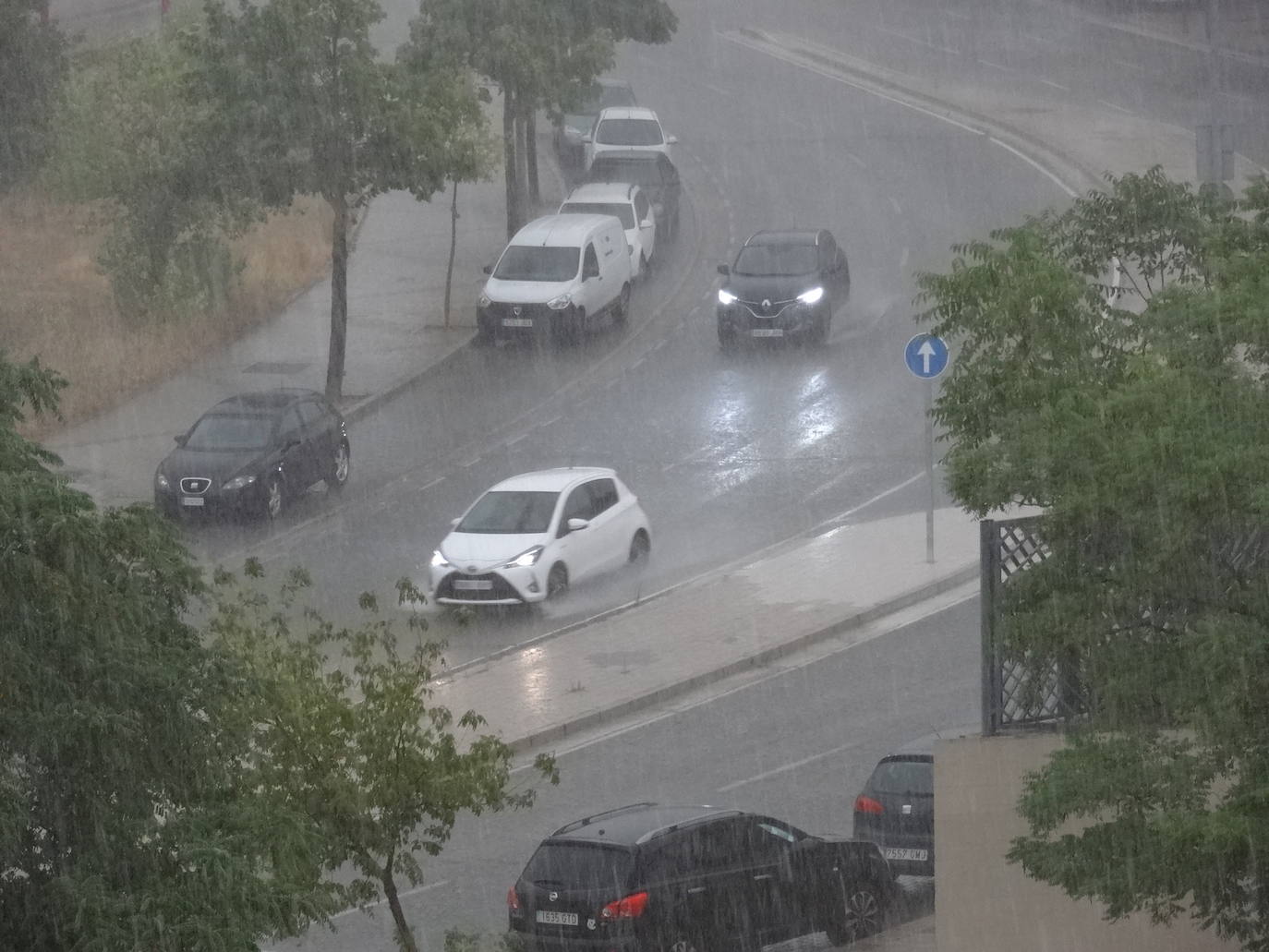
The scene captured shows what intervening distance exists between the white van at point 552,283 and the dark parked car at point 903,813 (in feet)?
60.6

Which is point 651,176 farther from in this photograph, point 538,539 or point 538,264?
point 538,539

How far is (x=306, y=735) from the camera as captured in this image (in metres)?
11.0

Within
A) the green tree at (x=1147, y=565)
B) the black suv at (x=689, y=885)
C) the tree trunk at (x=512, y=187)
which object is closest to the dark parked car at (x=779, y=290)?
the tree trunk at (x=512, y=187)

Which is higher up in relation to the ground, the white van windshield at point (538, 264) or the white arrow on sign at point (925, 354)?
the white arrow on sign at point (925, 354)

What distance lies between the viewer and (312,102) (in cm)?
2872

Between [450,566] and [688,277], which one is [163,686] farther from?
[688,277]

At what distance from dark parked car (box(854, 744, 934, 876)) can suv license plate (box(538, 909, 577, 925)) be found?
3016 mm

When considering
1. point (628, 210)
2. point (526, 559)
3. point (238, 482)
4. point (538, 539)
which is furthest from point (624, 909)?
point (628, 210)

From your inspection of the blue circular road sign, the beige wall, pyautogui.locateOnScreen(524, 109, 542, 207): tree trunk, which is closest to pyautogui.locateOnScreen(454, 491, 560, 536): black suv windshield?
the blue circular road sign

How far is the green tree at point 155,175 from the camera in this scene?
2952cm

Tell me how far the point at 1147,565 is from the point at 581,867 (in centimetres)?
589

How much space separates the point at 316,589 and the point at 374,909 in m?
8.43

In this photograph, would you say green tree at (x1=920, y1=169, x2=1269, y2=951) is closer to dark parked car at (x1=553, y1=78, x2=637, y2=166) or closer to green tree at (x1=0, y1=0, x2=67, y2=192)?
green tree at (x1=0, y1=0, x2=67, y2=192)

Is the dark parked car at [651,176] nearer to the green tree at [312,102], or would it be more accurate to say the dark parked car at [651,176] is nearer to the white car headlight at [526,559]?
the green tree at [312,102]
